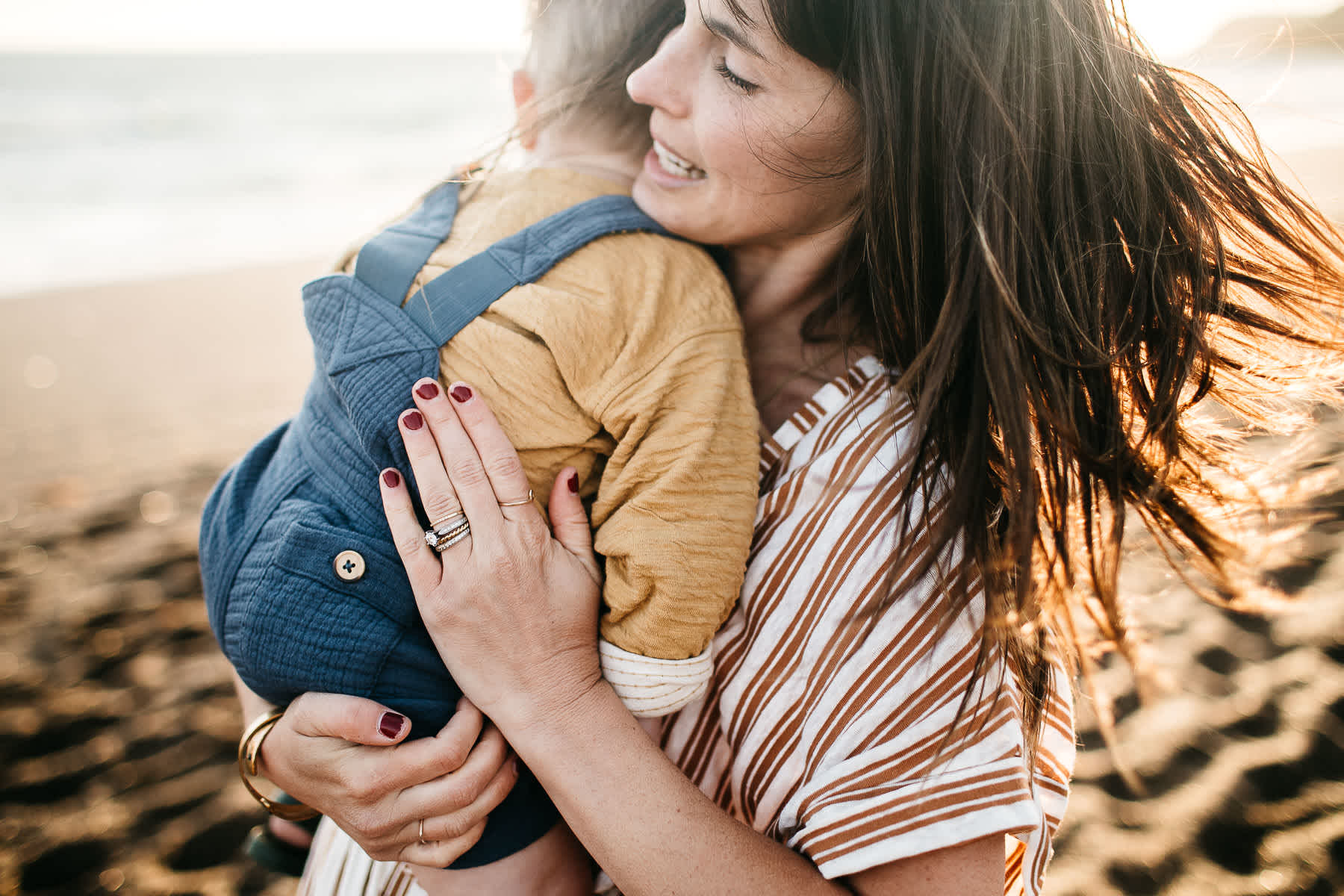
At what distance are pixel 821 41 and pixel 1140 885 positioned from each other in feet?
8.53

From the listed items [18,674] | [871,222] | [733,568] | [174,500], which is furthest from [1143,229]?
[174,500]

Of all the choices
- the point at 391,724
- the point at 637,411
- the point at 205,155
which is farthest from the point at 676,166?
the point at 205,155

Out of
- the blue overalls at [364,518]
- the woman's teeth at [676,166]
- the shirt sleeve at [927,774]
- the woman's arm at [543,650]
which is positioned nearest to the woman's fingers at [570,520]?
the woman's arm at [543,650]

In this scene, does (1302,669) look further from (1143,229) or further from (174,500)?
(174,500)

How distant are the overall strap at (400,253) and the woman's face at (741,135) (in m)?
0.38

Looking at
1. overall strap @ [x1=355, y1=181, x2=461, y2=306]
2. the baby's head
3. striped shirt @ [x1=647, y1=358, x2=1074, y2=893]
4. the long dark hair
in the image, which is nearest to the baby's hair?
the baby's head

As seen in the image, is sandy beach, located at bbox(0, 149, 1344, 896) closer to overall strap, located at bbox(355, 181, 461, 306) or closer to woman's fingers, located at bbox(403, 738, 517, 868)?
woman's fingers, located at bbox(403, 738, 517, 868)

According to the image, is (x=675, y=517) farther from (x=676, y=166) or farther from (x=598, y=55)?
(x=598, y=55)

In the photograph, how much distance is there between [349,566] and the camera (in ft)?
4.22

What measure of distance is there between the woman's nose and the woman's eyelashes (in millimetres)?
66

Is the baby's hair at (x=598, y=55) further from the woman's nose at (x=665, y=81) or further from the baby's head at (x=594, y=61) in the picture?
the woman's nose at (x=665, y=81)

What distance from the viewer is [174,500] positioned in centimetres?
426

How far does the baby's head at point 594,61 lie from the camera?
5.30 feet

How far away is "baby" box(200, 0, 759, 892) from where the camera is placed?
1238 mm
